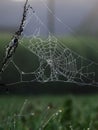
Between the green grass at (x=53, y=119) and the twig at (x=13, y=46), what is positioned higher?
the twig at (x=13, y=46)

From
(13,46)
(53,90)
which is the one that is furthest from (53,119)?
(53,90)

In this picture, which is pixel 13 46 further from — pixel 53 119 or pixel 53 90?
pixel 53 90

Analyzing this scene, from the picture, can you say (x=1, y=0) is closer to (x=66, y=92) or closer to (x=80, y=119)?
(x=80, y=119)

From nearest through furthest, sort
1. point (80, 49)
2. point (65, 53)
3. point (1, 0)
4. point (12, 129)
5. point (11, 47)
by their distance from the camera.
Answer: point (11, 47)
point (12, 129)
point (65, 53)
point (1, 0)
point (80, 49)

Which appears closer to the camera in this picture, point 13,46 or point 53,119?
point 13,46

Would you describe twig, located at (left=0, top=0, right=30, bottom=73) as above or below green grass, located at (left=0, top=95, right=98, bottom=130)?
above

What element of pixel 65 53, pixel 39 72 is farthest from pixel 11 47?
pixel 65 53

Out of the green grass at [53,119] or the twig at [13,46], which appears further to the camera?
the green grass at [53,119]

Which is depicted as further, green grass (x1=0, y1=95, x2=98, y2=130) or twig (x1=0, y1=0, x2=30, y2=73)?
green grass (x1=0, y1=95, x2=98, y2=130)

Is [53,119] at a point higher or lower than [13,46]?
lower

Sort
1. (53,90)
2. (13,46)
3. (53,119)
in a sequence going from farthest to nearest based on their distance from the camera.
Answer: (53,90) → (53,119) → (13,46)

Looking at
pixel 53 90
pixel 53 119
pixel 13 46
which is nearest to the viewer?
pixel 13 46
